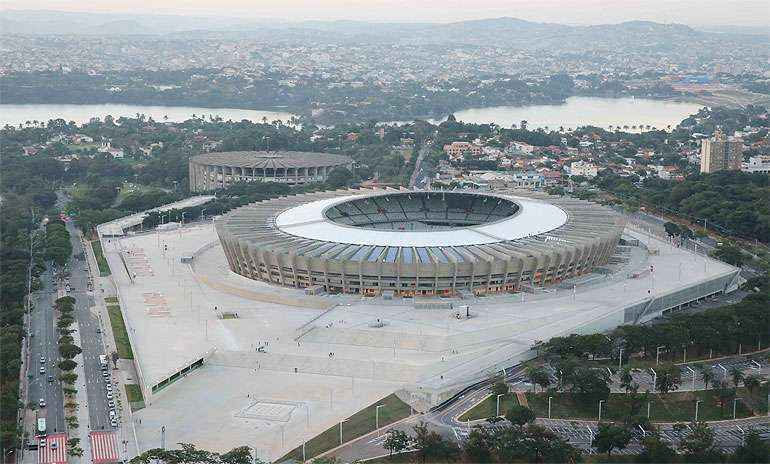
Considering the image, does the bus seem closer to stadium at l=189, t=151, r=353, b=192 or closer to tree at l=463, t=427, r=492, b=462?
tree at l=463, t=427, r=492, b=462

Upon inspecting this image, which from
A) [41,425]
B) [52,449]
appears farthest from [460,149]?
[52,449]

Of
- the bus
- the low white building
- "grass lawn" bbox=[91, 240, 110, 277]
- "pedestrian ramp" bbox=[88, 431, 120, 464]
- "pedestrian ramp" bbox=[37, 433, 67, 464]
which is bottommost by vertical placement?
the low white building

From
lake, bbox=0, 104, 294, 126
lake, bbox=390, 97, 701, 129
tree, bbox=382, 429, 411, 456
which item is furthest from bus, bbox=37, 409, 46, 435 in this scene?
lake, bbox=0, 104, 294, 126

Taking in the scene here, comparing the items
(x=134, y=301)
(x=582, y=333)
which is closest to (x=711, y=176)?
(x=582, y=333)

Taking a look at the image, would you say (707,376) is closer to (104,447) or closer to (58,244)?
(104,447)

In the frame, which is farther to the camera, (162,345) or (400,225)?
(400,225)

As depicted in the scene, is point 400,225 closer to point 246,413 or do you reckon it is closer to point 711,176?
point 246,413

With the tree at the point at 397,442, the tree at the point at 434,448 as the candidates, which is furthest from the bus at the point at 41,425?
the tree at the point at 434,448
